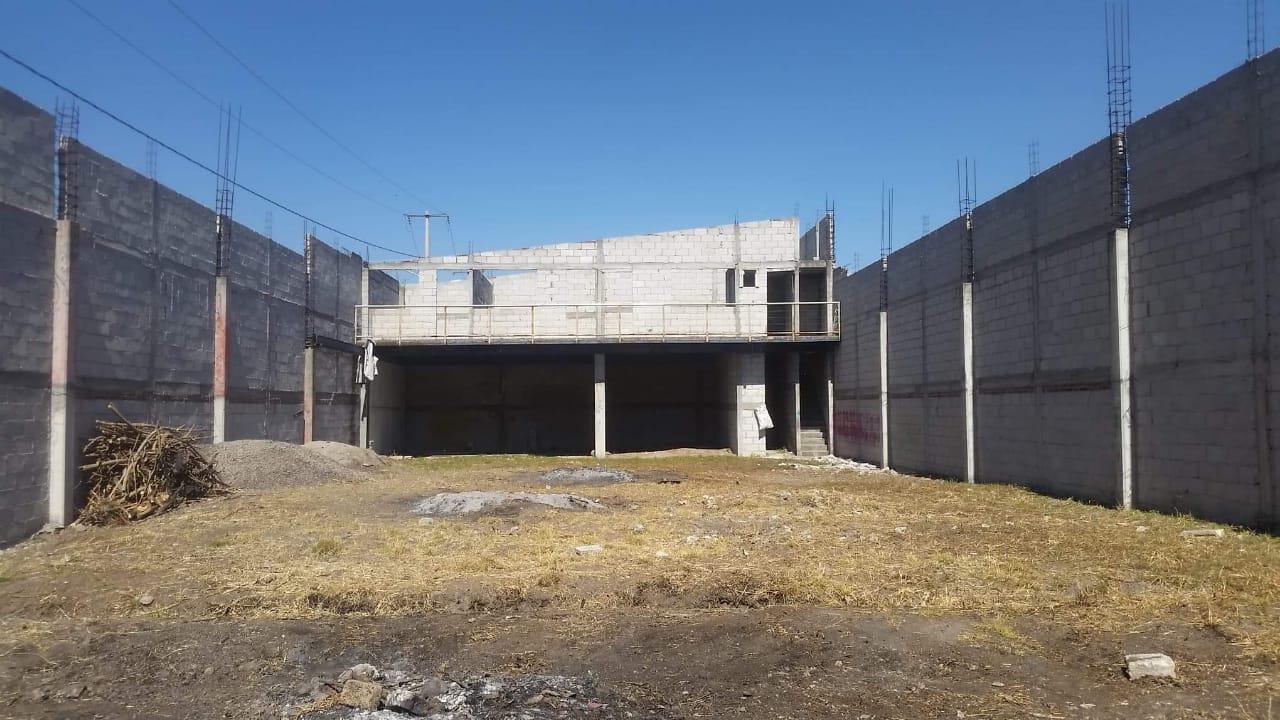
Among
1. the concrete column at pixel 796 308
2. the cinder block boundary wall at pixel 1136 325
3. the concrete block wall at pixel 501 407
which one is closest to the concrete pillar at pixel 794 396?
the concrete column at pixel 796 308

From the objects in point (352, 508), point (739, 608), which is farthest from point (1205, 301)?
point (352, 508)

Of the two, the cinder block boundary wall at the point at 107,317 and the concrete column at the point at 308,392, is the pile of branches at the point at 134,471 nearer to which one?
the cinder block boundary wall at the point at 107,317

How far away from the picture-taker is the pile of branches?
12664 mm

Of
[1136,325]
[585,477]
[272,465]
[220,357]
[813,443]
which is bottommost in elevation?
[585,477]

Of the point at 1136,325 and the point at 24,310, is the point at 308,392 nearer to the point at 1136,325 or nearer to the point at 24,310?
the point at 24,310

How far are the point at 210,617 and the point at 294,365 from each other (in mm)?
15915

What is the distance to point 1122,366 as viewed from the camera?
12945 millimetres

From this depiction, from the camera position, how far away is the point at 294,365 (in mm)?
21938

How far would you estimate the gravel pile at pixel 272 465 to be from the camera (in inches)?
642

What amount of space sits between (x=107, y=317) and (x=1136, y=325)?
16458 millimetres

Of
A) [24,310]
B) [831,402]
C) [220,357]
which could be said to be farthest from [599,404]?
[24,310]

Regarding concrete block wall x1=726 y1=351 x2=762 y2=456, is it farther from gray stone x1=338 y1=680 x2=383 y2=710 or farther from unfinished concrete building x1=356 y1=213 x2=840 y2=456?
gray stone x1=338 y1=680 x2=383 y2=710

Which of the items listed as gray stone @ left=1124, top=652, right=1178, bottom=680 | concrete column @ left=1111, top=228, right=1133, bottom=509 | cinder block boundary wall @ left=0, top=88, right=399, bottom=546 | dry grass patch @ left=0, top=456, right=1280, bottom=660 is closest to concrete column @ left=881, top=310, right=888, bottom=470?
dry grass patch @ left=0, top=456, right=1280, bottom=660

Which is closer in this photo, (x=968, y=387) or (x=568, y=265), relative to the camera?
(x=968, y=387)
